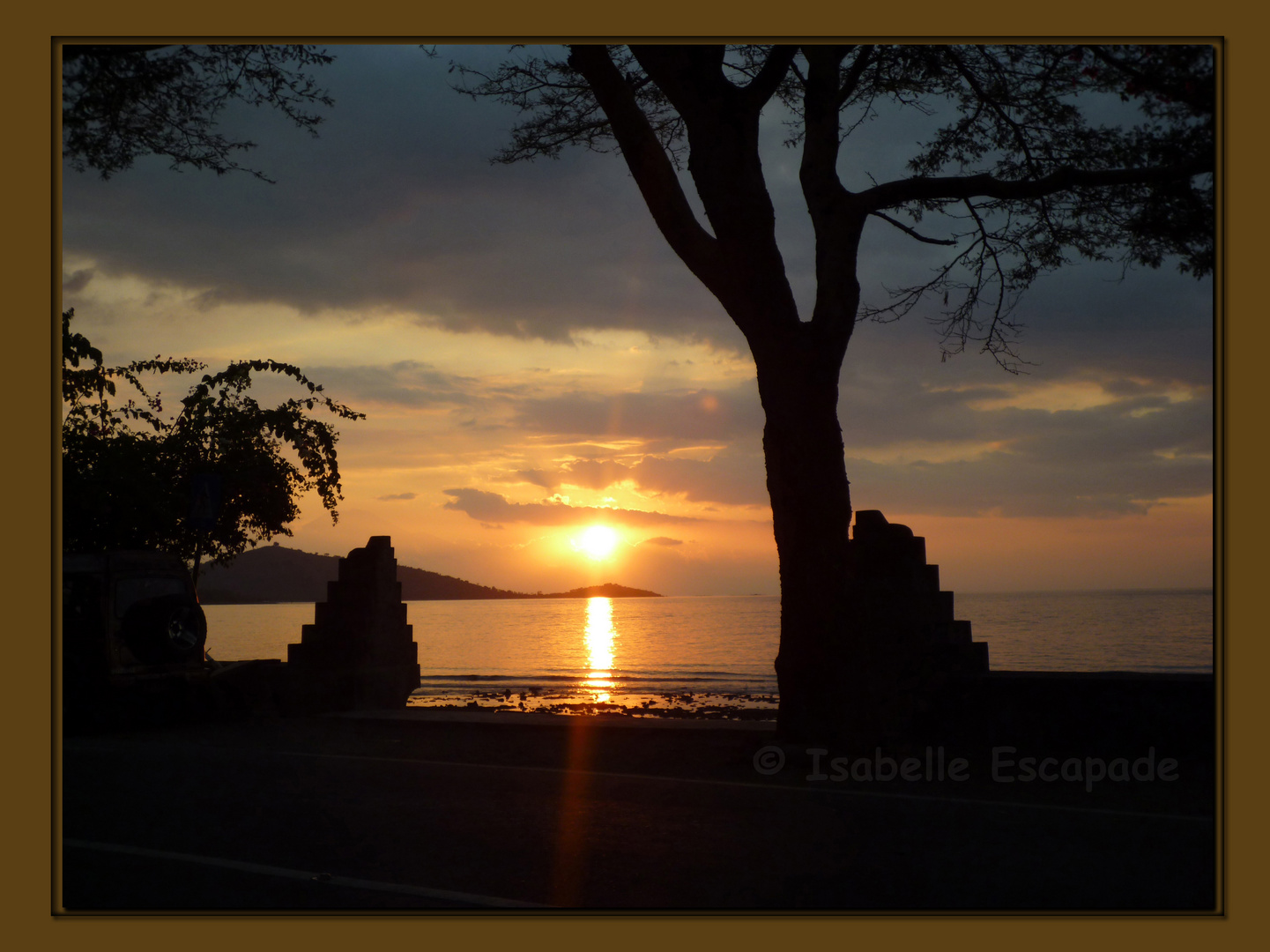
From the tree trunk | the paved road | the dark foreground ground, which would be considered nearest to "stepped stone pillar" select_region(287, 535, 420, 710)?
the dark foreground ground

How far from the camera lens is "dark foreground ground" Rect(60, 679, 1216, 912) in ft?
18.3

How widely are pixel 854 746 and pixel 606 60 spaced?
307 inches

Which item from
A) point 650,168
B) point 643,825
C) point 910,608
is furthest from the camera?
point 650,168

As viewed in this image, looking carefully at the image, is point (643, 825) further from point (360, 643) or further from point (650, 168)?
point (360, 643)

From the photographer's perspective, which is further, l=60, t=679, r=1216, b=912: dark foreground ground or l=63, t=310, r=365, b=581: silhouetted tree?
l=63, t=310, r=365, b=581: silhouetted tree

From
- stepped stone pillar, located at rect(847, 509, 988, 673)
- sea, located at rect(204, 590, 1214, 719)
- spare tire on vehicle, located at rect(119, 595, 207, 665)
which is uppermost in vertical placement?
stepped stone pillar, located at rect(847, 509, 988, 673)

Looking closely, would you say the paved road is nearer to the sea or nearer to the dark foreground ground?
the dark foreground ground

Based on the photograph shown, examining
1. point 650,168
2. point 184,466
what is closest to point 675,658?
point 184,466

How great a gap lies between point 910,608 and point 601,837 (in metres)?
5.03

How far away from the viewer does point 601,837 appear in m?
6.80

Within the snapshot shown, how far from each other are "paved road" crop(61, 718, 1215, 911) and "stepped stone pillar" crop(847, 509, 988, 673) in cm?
178

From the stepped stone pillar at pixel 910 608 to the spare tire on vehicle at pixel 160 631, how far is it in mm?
10277

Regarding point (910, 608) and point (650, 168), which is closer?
point (910, 608)

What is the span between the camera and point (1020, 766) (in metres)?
9.30
